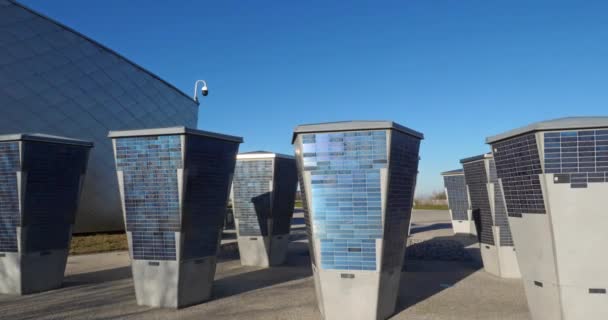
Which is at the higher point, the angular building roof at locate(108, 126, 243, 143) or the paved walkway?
the angular building roof at locate(108, 126, 243, 143)

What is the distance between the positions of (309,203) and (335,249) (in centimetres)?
143

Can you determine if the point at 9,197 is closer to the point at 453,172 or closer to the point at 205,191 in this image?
the point at 205,191

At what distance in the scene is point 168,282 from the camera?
13031mm

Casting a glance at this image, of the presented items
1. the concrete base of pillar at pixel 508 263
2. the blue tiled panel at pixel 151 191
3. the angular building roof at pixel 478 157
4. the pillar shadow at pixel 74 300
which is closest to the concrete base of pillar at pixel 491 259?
the concrete base of pillar at pixel 508 263

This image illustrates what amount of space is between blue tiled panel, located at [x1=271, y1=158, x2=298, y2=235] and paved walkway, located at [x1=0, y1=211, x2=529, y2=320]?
2.15 metres

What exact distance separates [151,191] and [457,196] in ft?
90.7

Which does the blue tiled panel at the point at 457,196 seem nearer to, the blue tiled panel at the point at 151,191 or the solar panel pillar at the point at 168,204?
the solar panel pillar at the point at 168,204

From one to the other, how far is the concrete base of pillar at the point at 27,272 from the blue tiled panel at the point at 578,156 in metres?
16.9

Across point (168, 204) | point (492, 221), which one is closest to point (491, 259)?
point (492, 221)

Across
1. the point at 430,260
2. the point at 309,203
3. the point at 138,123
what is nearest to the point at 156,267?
the point at 309,203

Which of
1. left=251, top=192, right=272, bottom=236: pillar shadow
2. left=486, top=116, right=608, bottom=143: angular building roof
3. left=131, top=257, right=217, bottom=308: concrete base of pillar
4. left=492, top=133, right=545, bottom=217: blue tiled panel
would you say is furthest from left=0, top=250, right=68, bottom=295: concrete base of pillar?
left=486, top=116, right=608, bottom=143: angular building roof

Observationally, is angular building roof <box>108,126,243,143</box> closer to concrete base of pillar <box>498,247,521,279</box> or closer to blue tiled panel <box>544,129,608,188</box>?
blue tiled panel <box>544,129,608,188</box>

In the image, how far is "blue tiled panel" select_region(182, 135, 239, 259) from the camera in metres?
12.9

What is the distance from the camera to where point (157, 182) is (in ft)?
42.2
